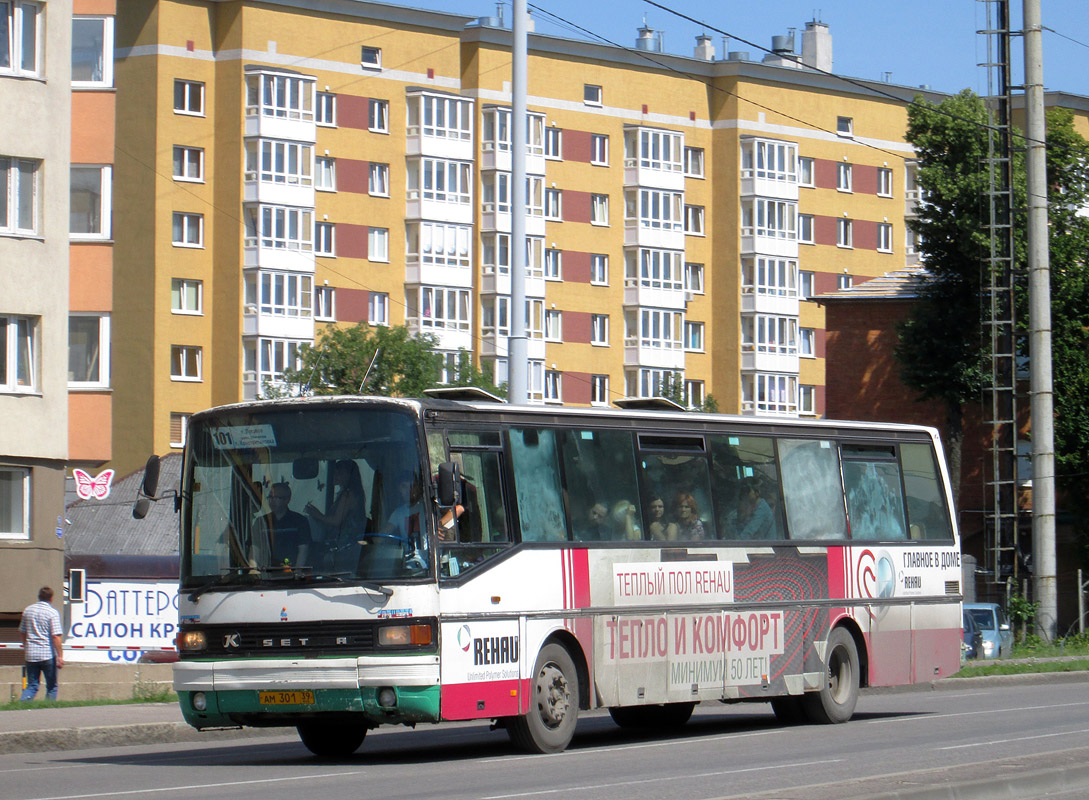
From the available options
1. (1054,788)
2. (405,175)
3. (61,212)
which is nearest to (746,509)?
(1054,788)

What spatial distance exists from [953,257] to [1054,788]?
49038 mm

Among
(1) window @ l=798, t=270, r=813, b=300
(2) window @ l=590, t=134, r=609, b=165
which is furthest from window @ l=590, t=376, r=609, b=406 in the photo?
(1) window @ l=798, t=270, r=813, b=300

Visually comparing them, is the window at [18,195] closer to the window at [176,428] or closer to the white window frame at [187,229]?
the window at [176,428]

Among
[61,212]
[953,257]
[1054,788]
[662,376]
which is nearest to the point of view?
[1054,788]

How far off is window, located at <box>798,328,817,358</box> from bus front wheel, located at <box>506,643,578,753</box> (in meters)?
78.4

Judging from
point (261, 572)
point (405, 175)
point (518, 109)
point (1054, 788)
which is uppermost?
point (405, 175)

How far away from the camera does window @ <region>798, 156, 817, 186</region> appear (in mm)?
92125

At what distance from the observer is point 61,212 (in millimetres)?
34531

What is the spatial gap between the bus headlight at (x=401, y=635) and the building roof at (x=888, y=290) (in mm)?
48500

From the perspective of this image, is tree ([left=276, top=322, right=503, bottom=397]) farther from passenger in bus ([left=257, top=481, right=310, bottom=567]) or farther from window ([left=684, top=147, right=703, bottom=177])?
passenger in bus ([left=257, top=481, right=310, bottom=567])

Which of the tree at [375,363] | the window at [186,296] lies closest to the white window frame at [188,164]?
the window at [186,296]

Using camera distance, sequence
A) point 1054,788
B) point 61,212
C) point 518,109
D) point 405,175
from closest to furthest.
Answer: point 1054,788
point 518,109
point 61,212
point 405,175

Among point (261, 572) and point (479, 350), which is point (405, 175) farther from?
point (261, 572)

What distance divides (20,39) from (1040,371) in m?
19.7
